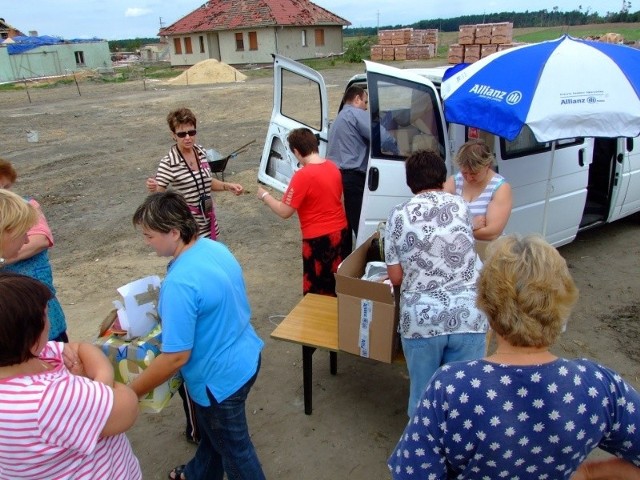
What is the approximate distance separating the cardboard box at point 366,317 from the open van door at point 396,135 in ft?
4.17

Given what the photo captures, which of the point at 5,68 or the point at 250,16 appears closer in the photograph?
the point at 5,68

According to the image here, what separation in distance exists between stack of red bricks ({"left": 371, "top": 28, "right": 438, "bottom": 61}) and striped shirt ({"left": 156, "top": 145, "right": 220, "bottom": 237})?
30.2 metres

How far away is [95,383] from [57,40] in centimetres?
5324

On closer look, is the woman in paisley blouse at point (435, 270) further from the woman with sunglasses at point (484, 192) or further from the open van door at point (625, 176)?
the open van door at point (625, 176)

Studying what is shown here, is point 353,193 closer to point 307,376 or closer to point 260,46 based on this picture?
point 307,376

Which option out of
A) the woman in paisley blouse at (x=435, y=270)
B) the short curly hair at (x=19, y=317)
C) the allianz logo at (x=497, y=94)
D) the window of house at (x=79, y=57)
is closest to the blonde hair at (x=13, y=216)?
the short curly hair at (x=19, y=317)

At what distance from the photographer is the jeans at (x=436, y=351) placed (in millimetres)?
2494

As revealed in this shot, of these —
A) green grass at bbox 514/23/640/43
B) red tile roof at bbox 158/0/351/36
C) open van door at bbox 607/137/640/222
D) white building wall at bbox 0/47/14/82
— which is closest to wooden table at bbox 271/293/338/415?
open van door at bbox 607/137/640/222

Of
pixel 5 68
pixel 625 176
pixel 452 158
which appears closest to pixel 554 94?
pixel 452 158

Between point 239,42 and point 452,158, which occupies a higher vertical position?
point 239,42

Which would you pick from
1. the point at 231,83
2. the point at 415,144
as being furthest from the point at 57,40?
the point at 415,144

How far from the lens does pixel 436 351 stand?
253cm

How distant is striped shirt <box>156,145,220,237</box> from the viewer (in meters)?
3.95

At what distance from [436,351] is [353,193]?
2.52m
